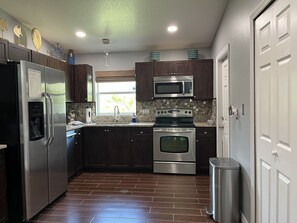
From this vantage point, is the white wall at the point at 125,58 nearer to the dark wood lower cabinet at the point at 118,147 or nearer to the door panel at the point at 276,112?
the dark wood lower cabinet at the point at 118,147

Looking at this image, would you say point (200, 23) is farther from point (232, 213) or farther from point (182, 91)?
point (232, 213)

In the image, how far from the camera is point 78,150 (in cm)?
441

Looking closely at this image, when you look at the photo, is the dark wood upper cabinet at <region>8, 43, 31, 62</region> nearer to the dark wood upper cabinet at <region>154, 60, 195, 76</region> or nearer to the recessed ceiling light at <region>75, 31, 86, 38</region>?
the recessed ceiling light at <region>75, 31, 86, 38</region>

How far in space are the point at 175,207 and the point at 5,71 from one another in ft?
8.58

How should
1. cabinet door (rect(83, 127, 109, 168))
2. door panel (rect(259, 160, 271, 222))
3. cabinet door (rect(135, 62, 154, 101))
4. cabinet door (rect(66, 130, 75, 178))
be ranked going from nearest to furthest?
door panel (rect(259, 160, 271, 222)) → cabinet door (rect(66, 130, 75, 178)) → cabinet door (rect(83, 127, 109, 168)) → cabinet door (rect(135, 62, 154, 101))

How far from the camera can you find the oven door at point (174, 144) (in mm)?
4242

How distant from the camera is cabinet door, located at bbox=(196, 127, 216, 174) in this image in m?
4.23

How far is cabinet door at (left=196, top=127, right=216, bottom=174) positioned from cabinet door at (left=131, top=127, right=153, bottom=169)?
91 centimetres

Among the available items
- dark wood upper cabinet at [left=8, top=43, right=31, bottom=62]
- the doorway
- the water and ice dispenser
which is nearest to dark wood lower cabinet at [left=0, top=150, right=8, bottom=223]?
the water and ice dispenser

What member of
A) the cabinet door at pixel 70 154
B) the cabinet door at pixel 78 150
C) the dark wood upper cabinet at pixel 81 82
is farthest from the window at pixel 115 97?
the cabinet door at pixel 70 154

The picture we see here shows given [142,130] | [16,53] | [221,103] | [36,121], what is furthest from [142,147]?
[16,53]

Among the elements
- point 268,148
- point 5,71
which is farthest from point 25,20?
point 268,148

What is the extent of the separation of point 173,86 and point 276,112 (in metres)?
2.99

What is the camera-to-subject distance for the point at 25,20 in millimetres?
3514
